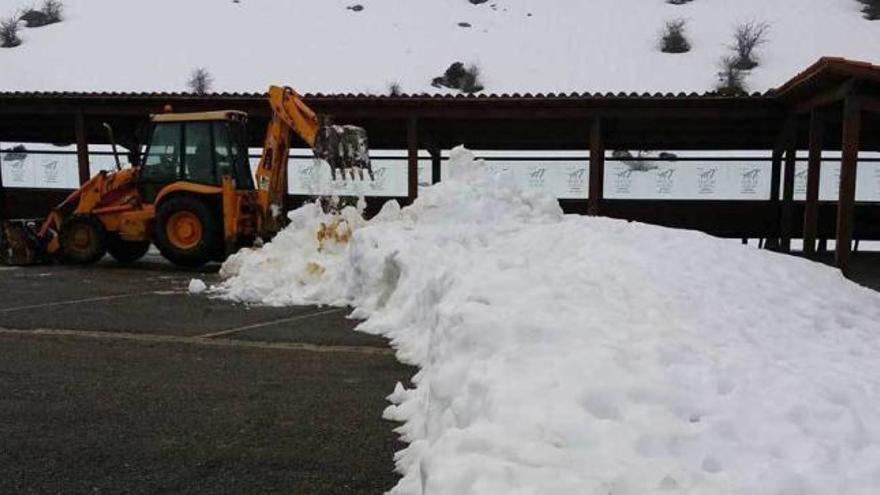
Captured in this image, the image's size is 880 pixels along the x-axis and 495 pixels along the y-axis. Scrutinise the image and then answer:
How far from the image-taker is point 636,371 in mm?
3406

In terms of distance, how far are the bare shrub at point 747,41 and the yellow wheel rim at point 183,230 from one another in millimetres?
45401

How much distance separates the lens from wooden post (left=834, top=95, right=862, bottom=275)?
33.0ft

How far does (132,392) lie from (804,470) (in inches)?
159

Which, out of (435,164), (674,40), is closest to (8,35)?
(674,40)

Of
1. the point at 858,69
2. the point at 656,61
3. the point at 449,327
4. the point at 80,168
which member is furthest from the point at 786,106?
the point at 656,61

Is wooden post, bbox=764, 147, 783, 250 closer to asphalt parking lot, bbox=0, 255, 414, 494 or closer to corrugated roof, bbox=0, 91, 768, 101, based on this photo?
corrugated roof, bbox=0, 91, 768, 101

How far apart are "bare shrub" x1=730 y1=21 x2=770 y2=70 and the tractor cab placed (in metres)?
44.6

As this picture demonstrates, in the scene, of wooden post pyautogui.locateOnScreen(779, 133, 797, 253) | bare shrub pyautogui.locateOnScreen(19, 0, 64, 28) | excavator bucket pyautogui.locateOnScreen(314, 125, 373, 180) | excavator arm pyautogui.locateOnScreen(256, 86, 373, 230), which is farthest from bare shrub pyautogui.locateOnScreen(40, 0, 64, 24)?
wooden post pyautogui.locateOnScreen(779, 133, 797, 253)

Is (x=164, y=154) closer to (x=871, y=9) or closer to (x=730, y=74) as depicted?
(x=730, y=74)

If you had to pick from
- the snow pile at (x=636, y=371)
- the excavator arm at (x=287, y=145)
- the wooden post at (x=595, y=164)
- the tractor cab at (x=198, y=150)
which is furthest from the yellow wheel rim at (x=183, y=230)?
the wooden post at (x=595, y=164)

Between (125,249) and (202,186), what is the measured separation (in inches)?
103

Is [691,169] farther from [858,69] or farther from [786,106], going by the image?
[858,69]

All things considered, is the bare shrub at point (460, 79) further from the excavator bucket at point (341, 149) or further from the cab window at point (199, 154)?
the excavator bucket at point (341, 149)

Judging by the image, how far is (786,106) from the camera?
1363 centimetres
